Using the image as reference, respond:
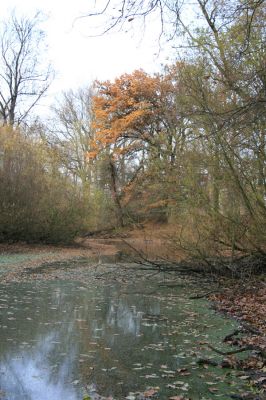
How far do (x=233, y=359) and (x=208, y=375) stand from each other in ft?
2.23

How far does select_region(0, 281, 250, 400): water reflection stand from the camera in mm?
5070

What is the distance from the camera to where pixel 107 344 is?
22.2 feet

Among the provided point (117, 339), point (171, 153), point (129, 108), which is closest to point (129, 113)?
point (129, 108)

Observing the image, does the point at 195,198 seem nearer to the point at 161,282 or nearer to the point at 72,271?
the point at 161,282

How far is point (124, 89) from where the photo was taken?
107 ft

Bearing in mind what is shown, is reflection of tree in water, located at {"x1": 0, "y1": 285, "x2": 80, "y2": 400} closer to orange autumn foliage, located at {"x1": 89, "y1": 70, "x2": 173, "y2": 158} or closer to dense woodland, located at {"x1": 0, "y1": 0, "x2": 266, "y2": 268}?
dense woodland, located at {"x1": 0, "y1": 0, "x2": 266, "y2": 268}

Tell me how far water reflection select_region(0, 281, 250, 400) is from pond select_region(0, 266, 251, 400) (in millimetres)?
11

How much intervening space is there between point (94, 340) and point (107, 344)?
0.90 feet

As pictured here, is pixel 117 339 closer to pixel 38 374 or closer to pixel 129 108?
pixel 38 374

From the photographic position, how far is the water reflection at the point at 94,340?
5070mm

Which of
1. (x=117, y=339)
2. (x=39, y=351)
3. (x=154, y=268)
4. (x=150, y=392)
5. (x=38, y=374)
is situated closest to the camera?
(x=150, y=392)

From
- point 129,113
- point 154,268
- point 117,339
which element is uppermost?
point 129,113

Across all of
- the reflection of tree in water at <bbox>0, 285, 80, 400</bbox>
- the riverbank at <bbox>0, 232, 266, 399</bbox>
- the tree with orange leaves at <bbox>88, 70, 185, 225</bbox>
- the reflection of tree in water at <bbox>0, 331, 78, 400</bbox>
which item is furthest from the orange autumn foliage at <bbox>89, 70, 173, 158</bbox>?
the reflection of tree in water at <bbox>0, 331, 78, 400</bbox>

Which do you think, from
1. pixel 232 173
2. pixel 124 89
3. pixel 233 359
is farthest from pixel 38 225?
pixel 233 359
